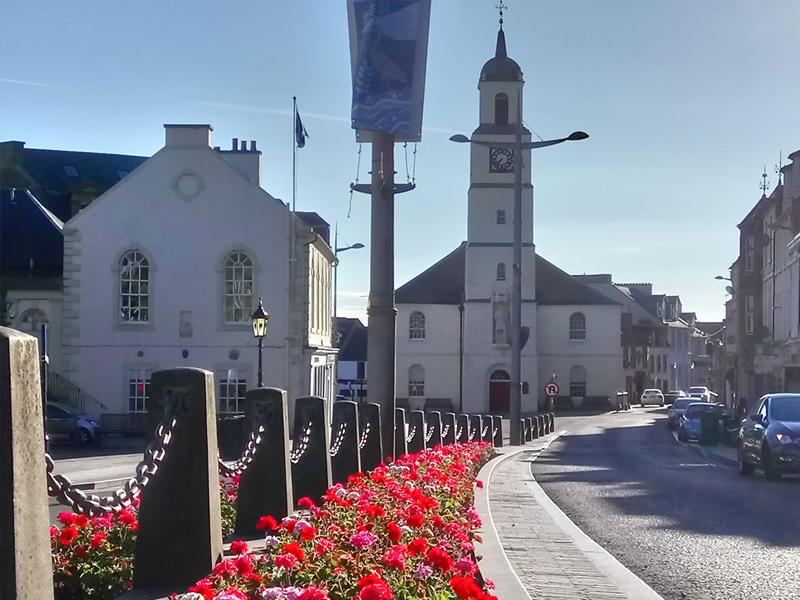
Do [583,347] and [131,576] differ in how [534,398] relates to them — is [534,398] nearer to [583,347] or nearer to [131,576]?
[583,347]

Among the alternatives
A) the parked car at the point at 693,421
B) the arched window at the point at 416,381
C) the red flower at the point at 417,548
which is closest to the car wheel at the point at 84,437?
the parked car at the point at 693,421

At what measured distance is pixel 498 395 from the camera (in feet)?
263

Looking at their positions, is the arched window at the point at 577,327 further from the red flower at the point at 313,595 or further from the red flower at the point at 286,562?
the red flower at the point at 313,595

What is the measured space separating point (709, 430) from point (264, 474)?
28.6 metres

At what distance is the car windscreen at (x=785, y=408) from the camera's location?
69.9ft

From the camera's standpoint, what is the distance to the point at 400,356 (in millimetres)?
82688

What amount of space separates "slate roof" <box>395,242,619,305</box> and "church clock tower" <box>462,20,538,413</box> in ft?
15.2

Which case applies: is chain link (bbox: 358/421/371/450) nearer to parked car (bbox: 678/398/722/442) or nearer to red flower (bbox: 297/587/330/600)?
red flower (bbox: 297/587/330/600)

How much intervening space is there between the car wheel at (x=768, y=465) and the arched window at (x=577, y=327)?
6371cm

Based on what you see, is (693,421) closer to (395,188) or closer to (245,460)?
(395,188)

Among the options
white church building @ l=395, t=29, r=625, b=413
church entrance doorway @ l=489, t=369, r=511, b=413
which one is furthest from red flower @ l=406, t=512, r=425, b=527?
church entrance doorway @ l=489, t=369, r=511, b=413

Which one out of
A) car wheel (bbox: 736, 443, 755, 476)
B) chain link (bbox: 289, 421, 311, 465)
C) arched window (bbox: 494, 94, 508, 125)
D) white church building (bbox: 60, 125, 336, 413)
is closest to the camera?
chain link (bbox: 289, 421, 311, 465)

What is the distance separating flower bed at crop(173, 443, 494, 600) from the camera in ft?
15.8

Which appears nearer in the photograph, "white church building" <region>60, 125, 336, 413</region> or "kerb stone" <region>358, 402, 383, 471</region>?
"kerb stone" <region>358, 402, 383, 471</region>
